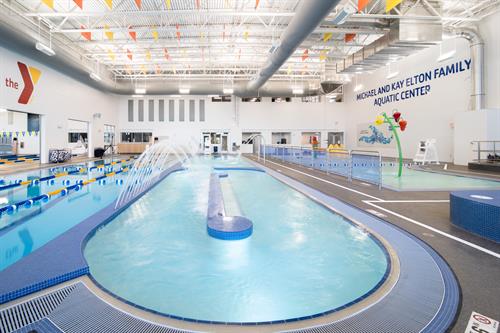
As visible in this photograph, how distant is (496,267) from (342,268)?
1.27 meters

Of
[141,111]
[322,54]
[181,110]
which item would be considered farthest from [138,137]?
[322,54]

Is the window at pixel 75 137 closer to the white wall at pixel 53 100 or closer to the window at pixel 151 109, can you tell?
the window at pixel 151 109

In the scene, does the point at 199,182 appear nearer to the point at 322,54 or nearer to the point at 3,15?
the point at 3,15

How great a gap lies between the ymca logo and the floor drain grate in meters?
12.3

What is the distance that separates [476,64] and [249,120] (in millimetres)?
14707

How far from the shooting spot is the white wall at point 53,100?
1058 cm

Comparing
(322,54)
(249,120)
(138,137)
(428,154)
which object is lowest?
(428,154)

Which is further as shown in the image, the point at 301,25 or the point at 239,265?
the point at 301,25

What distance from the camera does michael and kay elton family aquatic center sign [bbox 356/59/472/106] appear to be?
12.9 meters

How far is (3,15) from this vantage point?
811cm

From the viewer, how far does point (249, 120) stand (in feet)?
75.3

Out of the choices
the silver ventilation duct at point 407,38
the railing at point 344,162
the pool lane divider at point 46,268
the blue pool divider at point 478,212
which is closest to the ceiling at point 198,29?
the silver ventilation duct at point 407,38

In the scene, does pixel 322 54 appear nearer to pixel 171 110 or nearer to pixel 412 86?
pixel 412 86

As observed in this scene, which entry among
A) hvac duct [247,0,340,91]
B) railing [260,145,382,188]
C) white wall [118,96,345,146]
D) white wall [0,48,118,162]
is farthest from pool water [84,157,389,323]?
white wall [118,96,345,146]
